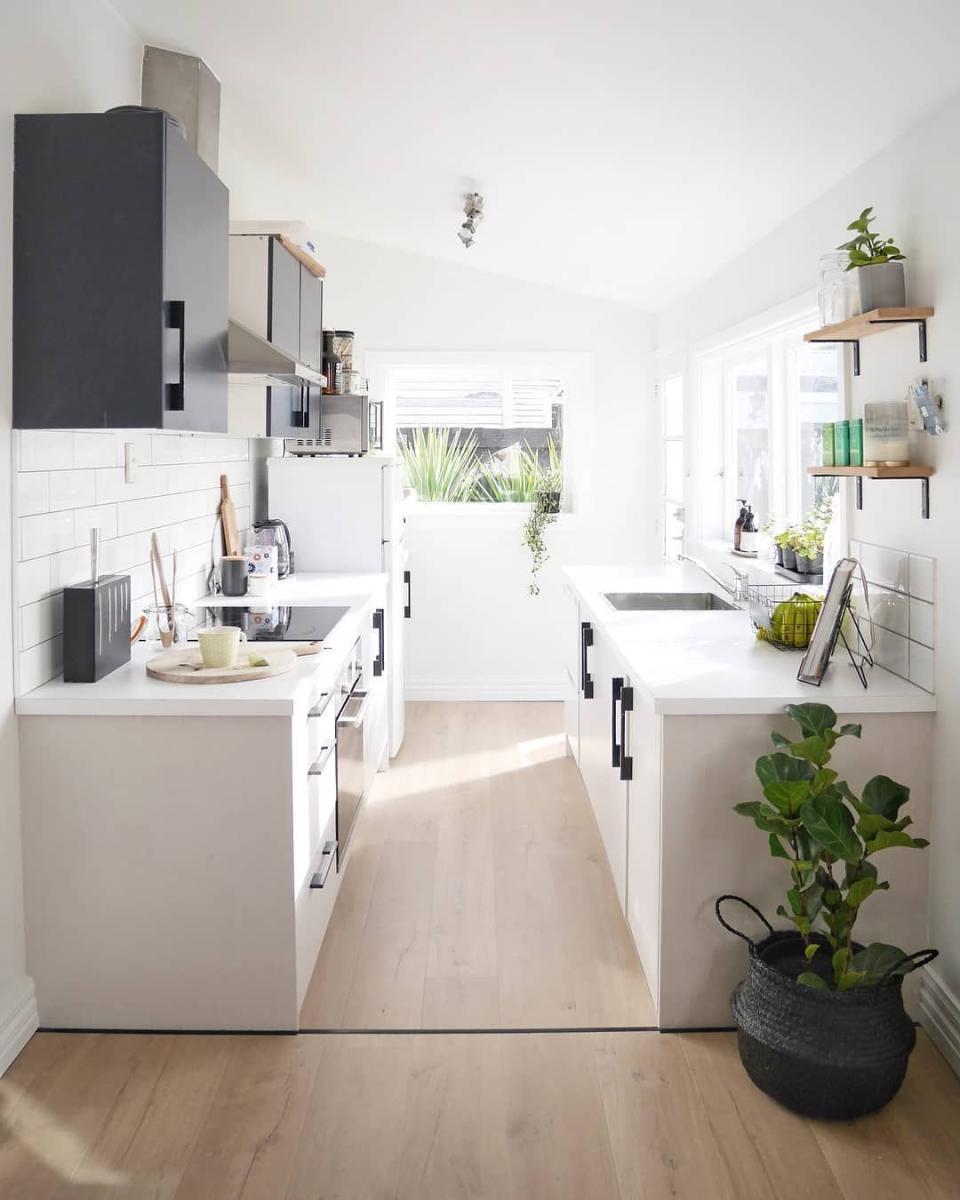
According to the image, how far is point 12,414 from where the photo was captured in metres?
2.52

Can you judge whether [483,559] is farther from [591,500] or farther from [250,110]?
[250,110]

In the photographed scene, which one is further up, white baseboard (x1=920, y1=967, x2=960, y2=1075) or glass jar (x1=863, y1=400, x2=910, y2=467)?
glass jar (x1=863, y1=400, x2=910, y2=467)

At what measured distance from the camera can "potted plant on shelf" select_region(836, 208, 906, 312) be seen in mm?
2693

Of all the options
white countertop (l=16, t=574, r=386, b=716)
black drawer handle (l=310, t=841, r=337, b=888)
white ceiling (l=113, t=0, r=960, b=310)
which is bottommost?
black drawer handle (l=310, t=841, r=337, b=888)

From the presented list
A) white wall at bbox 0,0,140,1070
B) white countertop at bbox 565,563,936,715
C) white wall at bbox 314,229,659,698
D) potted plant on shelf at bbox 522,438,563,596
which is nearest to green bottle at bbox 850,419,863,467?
white countertop at bbox 565,563,936,715

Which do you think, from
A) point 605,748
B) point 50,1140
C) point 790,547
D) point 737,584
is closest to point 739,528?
point 737,584

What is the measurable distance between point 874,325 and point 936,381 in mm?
226

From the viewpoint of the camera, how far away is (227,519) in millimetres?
4465

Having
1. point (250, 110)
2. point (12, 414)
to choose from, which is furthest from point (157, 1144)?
point (250, 110)

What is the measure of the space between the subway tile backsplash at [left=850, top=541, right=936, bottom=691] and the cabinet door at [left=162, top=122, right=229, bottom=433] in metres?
1.80

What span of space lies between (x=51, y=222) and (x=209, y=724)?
3.91 feet

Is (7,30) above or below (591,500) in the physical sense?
above

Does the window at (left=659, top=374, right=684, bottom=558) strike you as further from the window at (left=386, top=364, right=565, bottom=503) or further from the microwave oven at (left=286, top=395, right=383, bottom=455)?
the microwave oven at (left=286, top=395, right=383, bottom=455)

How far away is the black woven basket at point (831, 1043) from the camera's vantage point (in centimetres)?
225
